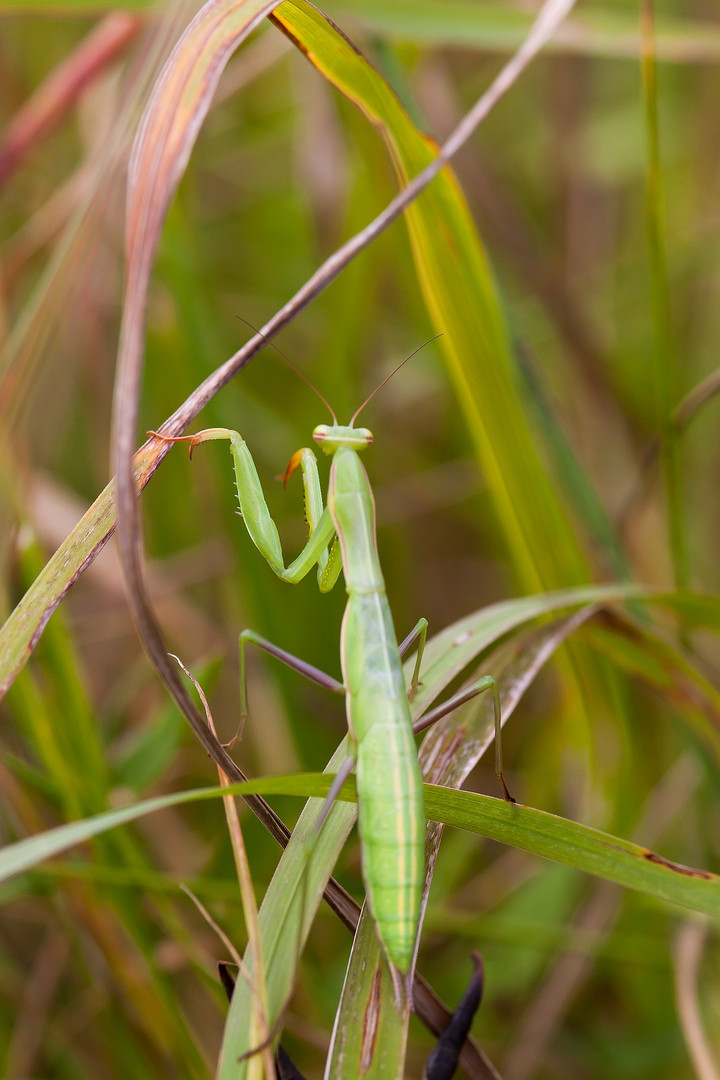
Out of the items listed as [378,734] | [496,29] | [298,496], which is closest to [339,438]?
[378,734]

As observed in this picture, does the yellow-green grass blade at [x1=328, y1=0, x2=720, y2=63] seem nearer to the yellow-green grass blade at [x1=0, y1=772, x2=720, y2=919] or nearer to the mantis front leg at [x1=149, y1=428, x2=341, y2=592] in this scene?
the mantis front leg at [x1=149, y1=428, x2=341, y2=592]

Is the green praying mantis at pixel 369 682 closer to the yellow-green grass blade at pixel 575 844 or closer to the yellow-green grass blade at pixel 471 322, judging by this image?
the yellow-green grass blade at pixel 575 844

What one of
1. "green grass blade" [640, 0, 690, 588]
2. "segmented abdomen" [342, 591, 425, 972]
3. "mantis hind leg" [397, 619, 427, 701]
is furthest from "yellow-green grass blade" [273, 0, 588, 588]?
"segmented abdomen" [342, 591, 425, 972]

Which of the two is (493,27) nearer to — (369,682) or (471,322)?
(471,322)

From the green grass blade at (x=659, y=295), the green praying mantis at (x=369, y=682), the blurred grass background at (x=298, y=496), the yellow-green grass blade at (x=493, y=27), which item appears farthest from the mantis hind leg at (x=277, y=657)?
the yellow-green grass blade at (x=493, y=27)

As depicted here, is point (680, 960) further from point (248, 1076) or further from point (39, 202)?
point (39, 202)

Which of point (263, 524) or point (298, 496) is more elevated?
point (298, 496)
